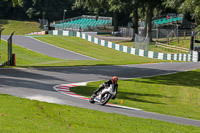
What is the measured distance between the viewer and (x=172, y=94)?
23234mm

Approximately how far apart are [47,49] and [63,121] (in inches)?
1465

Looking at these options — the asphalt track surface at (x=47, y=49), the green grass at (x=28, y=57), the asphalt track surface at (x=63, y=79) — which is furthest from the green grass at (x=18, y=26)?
the asphalt track surface at (x=63, y=79)

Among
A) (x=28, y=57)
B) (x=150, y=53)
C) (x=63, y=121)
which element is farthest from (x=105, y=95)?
(x=150, y=53)

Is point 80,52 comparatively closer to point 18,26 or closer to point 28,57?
point 28,57

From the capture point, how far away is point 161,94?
22.9 metres

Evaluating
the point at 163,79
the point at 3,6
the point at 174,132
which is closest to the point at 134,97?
the point at 163,79

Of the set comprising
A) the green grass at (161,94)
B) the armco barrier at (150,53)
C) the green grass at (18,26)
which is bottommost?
the green grass at (161,94)

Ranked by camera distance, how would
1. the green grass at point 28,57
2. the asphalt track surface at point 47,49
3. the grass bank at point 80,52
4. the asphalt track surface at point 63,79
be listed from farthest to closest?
1. the asphalt track surface at point 47,49
2. the grass bank at point 80,52
3. the green grass at point 28,57
4. the asphalt track surface at point 63,79

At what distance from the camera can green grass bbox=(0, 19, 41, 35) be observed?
88.4 m

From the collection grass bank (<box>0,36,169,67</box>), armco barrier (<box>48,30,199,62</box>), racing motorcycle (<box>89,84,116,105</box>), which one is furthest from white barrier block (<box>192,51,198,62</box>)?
racing motorcycle (<box>89,84,116,105</box>)

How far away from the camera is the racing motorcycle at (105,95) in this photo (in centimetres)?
1630

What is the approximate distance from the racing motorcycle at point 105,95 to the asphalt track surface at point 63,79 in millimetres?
288

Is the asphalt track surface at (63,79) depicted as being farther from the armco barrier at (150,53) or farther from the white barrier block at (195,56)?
the armco barrier at (150,53)

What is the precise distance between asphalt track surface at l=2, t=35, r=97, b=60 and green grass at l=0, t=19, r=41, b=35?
33.3 metres
